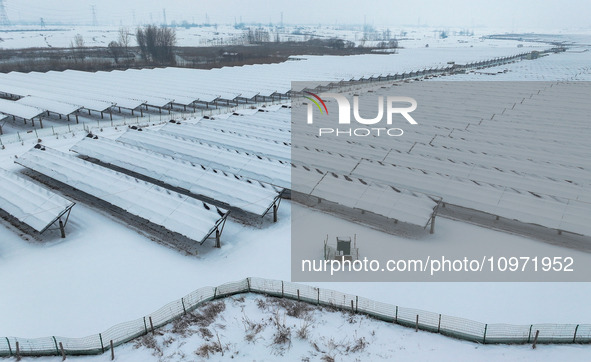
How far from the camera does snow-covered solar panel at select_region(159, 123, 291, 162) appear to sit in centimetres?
2566

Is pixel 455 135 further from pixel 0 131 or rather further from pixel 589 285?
pixel 0 131

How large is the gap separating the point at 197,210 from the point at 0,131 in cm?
2471

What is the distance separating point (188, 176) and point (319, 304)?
11156 millimetres

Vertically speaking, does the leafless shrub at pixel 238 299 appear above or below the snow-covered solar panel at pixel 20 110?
below

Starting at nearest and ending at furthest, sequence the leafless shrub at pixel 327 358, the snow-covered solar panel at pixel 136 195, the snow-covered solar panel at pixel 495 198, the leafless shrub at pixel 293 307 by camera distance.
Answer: the leafless shrub at pixel 327 358
the leafless shrub at pixel 293 307
the snow-covered solar panel at pixel 136 195
the snow-covered solar panel at pixel 495 198

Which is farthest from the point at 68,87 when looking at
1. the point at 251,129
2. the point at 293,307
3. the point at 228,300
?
the point at 293,307

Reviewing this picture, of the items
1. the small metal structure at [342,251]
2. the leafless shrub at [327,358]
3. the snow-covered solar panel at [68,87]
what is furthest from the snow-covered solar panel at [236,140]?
the leafless shrub at [327,358]

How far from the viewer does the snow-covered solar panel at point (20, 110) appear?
113 feet

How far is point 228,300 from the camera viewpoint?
13.9m

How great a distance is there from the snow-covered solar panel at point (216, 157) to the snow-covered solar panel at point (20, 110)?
11.9 m

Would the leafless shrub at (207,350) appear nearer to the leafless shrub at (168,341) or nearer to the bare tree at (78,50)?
the leafless shrub at (168,341)

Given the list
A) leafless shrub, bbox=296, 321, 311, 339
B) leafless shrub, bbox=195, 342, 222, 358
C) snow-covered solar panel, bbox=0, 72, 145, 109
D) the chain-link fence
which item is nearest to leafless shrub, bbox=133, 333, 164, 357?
the chain-link fence

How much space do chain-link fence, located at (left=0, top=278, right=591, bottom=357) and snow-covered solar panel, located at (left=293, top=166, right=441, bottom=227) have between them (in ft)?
18.2
